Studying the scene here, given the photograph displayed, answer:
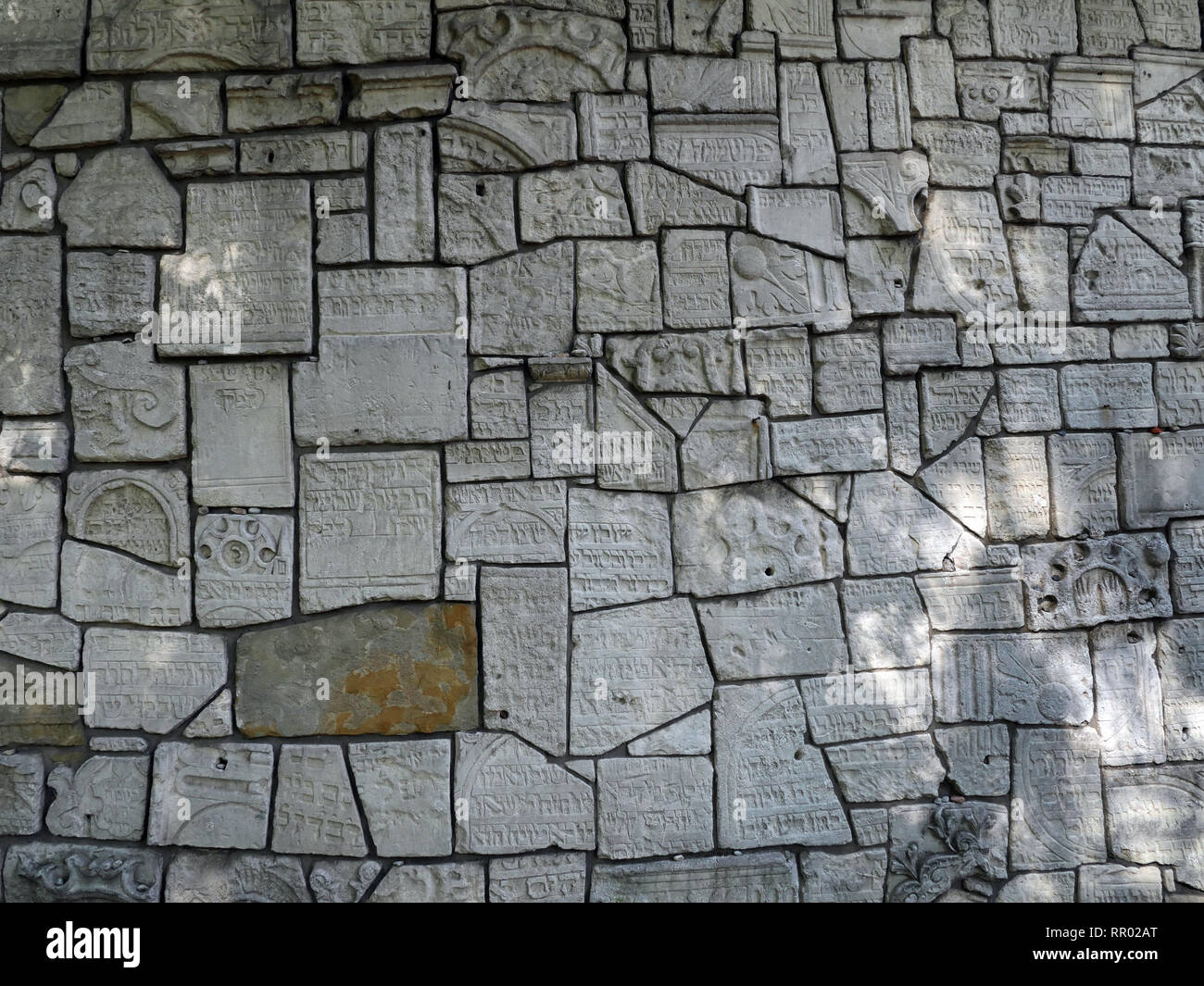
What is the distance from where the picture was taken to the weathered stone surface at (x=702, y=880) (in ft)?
12.5

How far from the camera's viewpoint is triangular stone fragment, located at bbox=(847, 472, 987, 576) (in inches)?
157

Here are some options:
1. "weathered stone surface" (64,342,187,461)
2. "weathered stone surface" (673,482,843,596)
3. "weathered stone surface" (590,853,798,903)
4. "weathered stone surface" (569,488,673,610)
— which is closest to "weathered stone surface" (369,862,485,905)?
"weathered stone surface" (590,853,798,903)

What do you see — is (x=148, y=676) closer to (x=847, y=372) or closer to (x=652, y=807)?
(x=652, y=807)

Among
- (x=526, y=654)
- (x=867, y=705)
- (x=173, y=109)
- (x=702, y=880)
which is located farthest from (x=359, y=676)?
(x=173, y=109)

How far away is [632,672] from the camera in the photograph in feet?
12.7

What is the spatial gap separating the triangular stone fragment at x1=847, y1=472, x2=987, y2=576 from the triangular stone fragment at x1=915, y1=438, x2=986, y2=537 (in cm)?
5

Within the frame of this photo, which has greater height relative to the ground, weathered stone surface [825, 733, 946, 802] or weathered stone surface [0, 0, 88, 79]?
weathered stone surface [0, 0, 88, 79]

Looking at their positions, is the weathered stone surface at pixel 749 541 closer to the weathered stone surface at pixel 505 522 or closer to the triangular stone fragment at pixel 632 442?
the triangular stone fragment at pixel 632 442

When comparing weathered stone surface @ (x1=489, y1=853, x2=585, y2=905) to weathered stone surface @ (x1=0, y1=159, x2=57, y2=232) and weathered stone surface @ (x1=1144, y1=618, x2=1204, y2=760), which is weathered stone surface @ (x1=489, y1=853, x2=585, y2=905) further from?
weathered stone surface @ (x1=0, y1=159, x2=57, y2=232)

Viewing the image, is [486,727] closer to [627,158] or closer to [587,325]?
[587,325]

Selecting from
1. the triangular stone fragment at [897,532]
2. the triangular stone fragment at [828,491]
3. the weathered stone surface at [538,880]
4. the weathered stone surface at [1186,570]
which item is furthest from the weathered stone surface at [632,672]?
the weathered stone surface at [1186,570]

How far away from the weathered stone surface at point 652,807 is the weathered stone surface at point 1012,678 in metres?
1.08

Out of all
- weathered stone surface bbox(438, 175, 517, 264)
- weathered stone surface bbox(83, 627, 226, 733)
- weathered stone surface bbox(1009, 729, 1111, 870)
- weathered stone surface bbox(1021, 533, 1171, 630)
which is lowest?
weathered stone surface bbox(1009, 729, 1111, 870)

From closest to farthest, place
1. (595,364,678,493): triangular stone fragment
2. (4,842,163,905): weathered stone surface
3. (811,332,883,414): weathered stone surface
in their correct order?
1. (4,842,163,905): weathered stone surface
2. (595,364,678,493): triangular stone fragment
3. (811,332,883,414): weathered stone surface
